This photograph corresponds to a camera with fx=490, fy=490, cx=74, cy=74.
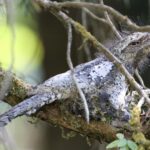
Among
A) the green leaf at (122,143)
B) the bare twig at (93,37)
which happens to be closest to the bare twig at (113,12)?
the bare twig at (93,37)

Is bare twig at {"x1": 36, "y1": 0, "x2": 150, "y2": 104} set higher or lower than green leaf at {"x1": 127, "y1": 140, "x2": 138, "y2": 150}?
higher

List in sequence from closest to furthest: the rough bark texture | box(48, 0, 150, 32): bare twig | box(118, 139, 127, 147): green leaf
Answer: box(48, 0, 150, 32): bare twig
box(118, 139, 127, 147): green leaf
the rough bark texture

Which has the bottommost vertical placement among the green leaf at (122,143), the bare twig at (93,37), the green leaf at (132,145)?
the green leaf at (132,145)

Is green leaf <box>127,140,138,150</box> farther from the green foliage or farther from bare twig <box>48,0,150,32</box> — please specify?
bare twig <box>48,0,150,32</box>

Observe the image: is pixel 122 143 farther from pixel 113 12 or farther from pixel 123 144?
pixel 113 12

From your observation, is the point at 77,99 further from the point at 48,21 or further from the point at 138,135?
the point at 48,21

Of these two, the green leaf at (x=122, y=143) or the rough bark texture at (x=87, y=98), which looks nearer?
the green leaf at (x=122, y=143)

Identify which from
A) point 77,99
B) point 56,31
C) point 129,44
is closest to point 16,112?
point 77,99

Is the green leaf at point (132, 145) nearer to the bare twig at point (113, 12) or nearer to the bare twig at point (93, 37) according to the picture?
the bare twig at point (93, 37)

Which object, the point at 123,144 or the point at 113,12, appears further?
the point at 123,144

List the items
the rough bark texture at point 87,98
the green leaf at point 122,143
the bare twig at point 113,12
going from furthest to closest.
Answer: the rough bark texture at point 87,98
the green leaf at point 122,143
the bare twig at point 113,12

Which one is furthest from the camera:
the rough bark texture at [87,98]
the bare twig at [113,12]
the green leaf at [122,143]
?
the rough bark texture at [87,98]

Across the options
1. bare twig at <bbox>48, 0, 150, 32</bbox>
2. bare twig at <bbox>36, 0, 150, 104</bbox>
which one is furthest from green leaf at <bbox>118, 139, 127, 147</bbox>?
bare twig at <bbox>48, 0, 150, 32</bbox>

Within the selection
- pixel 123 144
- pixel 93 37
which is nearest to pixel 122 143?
pixel 123 144
